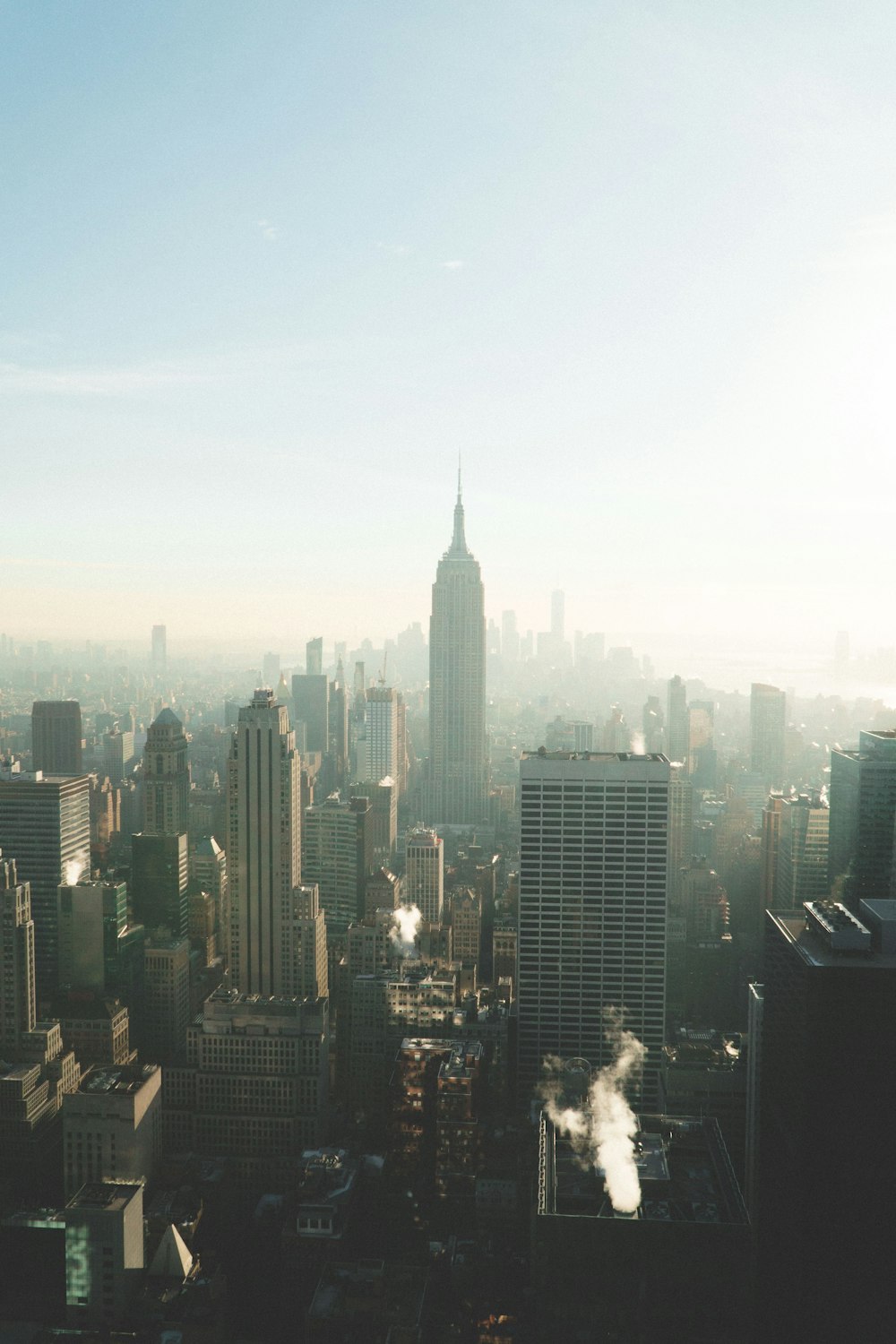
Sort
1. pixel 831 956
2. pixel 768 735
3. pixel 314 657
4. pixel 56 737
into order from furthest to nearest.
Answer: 1. pixel 314 657
2. pixel 56 737
3. pixel 768 735
4. pixel 831 956

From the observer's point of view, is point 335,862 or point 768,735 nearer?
point 335,862

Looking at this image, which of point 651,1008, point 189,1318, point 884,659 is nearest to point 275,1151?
point 189,1318

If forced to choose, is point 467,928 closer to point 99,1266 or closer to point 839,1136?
point 99,1266

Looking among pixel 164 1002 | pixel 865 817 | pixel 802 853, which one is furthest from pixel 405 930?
pixel 865 817

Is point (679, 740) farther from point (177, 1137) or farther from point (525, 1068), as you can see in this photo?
point (177, 1137)

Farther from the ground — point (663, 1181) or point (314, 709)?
point (314, 709)

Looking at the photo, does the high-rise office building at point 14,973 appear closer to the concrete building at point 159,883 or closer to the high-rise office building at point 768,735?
the concrete building at point 159,883

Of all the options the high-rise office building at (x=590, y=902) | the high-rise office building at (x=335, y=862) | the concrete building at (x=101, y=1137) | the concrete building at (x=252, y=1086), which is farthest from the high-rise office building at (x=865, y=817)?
the high-rise office building at (x=335, y=862)

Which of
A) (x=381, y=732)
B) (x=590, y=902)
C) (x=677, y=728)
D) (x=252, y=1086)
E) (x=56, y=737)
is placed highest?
(x=677, y=728)

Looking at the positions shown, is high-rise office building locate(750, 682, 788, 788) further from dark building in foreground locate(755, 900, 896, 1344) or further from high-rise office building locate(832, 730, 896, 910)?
dark building in foreground locate(755, 900, 896, 1344)
